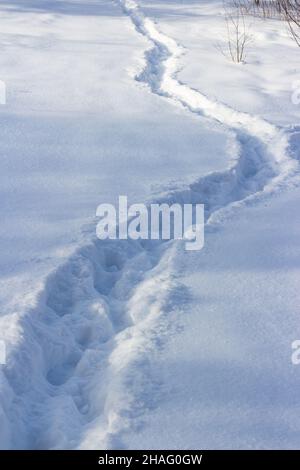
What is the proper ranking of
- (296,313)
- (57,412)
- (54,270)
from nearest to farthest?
(57,412), (296,313), (54,270)

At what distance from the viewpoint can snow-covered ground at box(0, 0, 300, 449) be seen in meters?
2.00

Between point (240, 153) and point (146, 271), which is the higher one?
point (240, 153)

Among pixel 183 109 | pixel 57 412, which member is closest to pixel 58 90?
pixel 183 109

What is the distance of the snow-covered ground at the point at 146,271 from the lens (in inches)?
78.9

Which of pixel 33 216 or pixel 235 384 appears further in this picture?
pixel 33 216

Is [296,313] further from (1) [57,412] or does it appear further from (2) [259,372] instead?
(1) [57,412]

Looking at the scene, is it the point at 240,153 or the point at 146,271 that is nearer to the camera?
the point at 146,271

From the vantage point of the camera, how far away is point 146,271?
291 centimetres

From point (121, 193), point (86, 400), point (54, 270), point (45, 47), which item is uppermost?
point (45, 47)

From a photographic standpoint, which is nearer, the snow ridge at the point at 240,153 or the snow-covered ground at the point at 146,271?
the snow-covered ground at the point at 146,271

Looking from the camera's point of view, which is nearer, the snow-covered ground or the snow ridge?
the snow-covered ground

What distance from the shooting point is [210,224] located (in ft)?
10.8

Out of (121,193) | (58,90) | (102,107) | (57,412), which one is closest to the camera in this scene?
(57,412)
